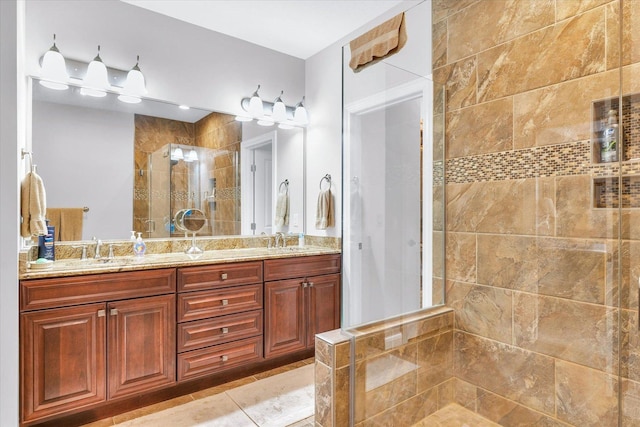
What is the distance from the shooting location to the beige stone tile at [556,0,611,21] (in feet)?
4.48

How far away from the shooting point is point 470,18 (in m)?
1.82

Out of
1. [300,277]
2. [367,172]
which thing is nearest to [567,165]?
[367,172]

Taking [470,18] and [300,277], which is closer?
[470,18]

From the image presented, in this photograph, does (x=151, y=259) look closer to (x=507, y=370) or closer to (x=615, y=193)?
(x=507, y=370)

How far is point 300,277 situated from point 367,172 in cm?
112

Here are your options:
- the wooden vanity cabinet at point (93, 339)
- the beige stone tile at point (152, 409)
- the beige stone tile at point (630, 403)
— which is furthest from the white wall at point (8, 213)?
the beige stone tile at point (630, 403)

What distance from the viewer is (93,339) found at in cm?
183

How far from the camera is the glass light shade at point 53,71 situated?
2.13 meters

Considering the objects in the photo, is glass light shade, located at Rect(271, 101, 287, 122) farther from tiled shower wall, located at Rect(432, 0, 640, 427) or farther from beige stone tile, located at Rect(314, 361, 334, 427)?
beige stone tile, located at Rect(314, 361, 334, 427)

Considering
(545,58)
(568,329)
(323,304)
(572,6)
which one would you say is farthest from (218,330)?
(572,6)

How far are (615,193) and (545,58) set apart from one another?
0.66m

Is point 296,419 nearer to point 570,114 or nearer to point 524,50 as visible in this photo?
point 570,114

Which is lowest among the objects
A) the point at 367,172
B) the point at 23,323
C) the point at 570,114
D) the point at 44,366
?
the point at 44,366

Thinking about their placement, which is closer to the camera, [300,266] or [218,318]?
[218,318]
